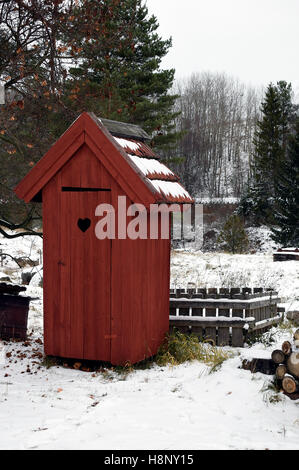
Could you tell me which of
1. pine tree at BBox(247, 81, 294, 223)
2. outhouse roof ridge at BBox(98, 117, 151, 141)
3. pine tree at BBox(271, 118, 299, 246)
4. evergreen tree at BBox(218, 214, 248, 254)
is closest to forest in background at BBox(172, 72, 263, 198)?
pine tree at BBox(247, 81, 294, 223)

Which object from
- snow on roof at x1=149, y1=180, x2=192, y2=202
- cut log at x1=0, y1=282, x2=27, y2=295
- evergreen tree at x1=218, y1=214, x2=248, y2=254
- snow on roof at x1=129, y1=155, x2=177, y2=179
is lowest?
cut log at x1=0, y1=282, x2=27, y2=295

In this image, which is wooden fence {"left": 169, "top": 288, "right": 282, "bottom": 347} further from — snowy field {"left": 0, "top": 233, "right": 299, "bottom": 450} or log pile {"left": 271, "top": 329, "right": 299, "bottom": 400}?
log pile {"left": 271, "top": 329, "right": 299, "bottom": 400}

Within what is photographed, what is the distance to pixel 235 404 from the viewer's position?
4.95m

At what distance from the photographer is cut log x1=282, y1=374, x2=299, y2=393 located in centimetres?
491

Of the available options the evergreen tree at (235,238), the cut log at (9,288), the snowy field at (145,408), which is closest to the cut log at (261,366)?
the snowy field at (145,408)

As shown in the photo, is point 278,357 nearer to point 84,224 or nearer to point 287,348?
point 287,348

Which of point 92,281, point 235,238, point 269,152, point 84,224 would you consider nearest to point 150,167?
point 84,224

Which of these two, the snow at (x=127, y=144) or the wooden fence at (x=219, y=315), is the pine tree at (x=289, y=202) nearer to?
the wooden fence at (x=219, y=315)

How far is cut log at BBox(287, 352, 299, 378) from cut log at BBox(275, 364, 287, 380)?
0.16 ft

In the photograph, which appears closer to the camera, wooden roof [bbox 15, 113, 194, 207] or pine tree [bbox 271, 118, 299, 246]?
wooden roof [bbox 15, 113, 194, 207]

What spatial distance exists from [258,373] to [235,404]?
687 mm

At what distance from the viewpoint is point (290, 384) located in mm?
4934

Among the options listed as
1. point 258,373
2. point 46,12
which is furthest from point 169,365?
point 46,12
